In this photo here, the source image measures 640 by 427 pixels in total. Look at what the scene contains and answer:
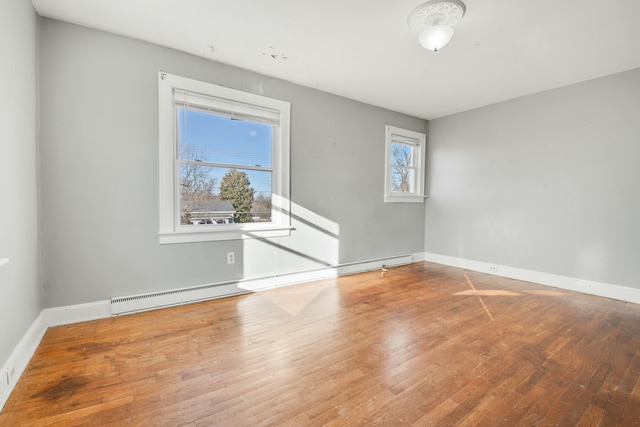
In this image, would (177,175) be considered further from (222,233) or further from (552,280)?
(552,280)

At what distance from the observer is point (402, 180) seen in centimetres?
500

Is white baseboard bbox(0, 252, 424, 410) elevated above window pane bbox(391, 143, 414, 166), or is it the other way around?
window pane bbox(391, 143, 414, 166)

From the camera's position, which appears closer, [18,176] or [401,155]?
[18,176]

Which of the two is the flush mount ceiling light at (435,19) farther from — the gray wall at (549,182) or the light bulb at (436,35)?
the gray wall at (549,182)

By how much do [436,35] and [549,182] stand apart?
2778 millimetres

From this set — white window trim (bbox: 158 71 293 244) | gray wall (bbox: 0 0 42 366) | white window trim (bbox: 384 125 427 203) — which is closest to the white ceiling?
white window trim (bbox: 158 71 293 244)

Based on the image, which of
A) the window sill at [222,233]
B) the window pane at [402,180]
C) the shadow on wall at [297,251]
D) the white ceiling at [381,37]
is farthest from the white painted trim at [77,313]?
the window pane at [402,180]

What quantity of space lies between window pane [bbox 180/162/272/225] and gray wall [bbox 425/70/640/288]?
10.7 ft

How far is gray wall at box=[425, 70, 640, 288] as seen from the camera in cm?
322

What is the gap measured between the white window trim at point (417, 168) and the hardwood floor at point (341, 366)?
2091mm

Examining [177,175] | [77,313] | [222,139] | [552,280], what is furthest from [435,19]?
[77,313]

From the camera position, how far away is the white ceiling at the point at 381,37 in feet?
7.11

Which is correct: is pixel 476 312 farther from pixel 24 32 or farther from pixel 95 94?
pixel 24 32

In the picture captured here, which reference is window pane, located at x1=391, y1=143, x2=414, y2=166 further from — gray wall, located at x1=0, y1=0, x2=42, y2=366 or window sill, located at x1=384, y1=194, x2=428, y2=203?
gray wall, located at x1=0, y1=0, x2=42, y2=366
